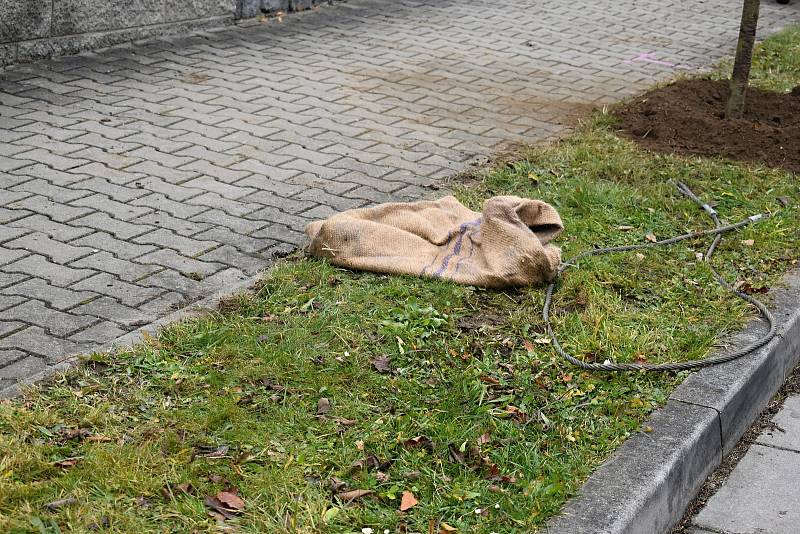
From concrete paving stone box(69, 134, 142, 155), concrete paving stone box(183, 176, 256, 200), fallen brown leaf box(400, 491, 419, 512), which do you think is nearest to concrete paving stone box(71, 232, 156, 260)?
concrete paving stone box(183, 176, 256, 200)

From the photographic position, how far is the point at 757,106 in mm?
7445

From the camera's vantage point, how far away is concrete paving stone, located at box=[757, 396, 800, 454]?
3982mm

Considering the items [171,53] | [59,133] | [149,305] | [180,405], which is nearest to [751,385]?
[180,405]

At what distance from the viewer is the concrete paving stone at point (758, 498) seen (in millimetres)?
3477

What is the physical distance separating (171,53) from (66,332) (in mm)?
5112

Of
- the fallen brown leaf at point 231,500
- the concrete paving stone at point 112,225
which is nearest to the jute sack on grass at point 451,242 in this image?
the concrete paving stone at point 112,225

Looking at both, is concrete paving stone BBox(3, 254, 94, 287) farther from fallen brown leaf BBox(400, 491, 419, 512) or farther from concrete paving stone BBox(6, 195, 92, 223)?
fallen brown leaf BBox(400, 491, 419, 512)

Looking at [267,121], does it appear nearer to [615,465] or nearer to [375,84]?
[375,84]

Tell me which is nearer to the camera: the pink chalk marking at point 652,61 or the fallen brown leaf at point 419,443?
the fallen brown leaf at point 419,443

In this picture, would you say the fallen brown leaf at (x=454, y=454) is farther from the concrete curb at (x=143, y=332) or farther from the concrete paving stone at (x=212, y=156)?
the concrete paving stone at (x=212, y=156)

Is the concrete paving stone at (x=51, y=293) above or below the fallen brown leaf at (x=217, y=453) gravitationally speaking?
below

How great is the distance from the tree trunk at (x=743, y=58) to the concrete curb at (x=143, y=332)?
380 centimetres

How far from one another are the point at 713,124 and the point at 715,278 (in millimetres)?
2456

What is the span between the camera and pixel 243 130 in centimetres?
694
